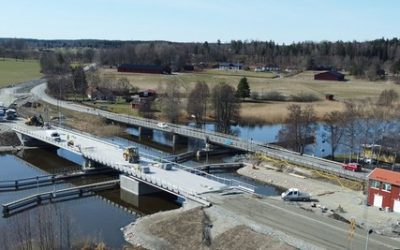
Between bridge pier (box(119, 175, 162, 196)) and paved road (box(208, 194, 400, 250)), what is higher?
paved road (box(208, 194, 400, 250))

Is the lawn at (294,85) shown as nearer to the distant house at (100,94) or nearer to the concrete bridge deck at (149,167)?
the distant house at (100,94)

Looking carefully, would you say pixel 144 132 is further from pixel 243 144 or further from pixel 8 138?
pixel 243 144

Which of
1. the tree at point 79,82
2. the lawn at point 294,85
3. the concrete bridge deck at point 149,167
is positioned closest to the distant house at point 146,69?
the lawn at point 294,85

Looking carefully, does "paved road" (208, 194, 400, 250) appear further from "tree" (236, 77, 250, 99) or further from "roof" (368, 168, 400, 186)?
"tree" (236, 77, 250, 99)

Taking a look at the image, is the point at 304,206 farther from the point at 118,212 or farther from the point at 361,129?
the point at 361,129

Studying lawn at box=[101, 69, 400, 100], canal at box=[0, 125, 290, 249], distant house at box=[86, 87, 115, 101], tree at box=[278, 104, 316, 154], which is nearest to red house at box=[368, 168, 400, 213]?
canal at box=[0, 125, 290, 249]

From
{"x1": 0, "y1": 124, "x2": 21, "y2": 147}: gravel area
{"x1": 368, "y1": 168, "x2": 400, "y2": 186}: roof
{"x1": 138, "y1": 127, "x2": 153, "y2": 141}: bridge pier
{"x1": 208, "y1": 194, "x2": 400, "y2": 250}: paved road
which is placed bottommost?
{"x1": 138, "y1": 127, "x2": 153, "y2": 141}: bridge pier

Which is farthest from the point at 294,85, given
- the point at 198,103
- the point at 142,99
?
the point at 198,103
